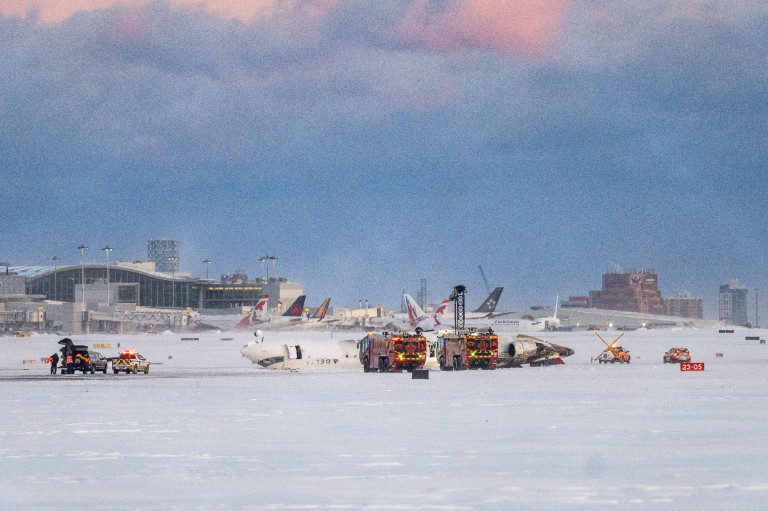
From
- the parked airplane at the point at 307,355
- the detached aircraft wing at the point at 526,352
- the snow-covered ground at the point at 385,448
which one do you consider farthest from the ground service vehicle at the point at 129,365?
the detached aircraft wing at the point at 526,352

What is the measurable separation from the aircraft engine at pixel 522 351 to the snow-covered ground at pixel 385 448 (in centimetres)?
3399

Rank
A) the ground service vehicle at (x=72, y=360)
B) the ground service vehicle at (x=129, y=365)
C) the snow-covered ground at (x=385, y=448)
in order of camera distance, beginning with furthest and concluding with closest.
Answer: the ground service vehicle at (x=129, y=365), the ground service vehicle at (x=72, y=360), the snow-covered ground at (x=385, y=448)

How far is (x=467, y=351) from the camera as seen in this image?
85.6m

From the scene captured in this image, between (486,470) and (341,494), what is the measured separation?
546cm

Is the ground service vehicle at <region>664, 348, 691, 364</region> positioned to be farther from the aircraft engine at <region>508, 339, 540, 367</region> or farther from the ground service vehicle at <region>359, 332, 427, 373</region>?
the ground service vehicle at <region>359, 332, 427, 373</region>

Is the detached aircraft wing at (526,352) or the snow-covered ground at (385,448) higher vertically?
the detached aircraft wing at (526,352)

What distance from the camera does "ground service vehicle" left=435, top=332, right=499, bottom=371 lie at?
85375 mm

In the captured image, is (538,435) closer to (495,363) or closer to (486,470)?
(486,470)

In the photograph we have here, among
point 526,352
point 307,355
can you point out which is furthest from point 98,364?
point 526,352

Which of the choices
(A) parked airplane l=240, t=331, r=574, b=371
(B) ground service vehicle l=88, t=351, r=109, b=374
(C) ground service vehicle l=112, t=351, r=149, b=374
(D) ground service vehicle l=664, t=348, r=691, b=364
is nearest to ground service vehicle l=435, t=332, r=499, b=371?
(A) parked airplane l=240, t=331, r=574, b=371

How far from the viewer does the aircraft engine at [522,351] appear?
96125 mm

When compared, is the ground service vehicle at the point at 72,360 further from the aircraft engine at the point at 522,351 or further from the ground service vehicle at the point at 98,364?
the aircraft engine at the point at 522,351

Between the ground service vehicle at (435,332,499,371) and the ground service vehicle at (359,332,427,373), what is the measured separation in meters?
3.14

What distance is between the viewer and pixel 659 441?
112 feet
